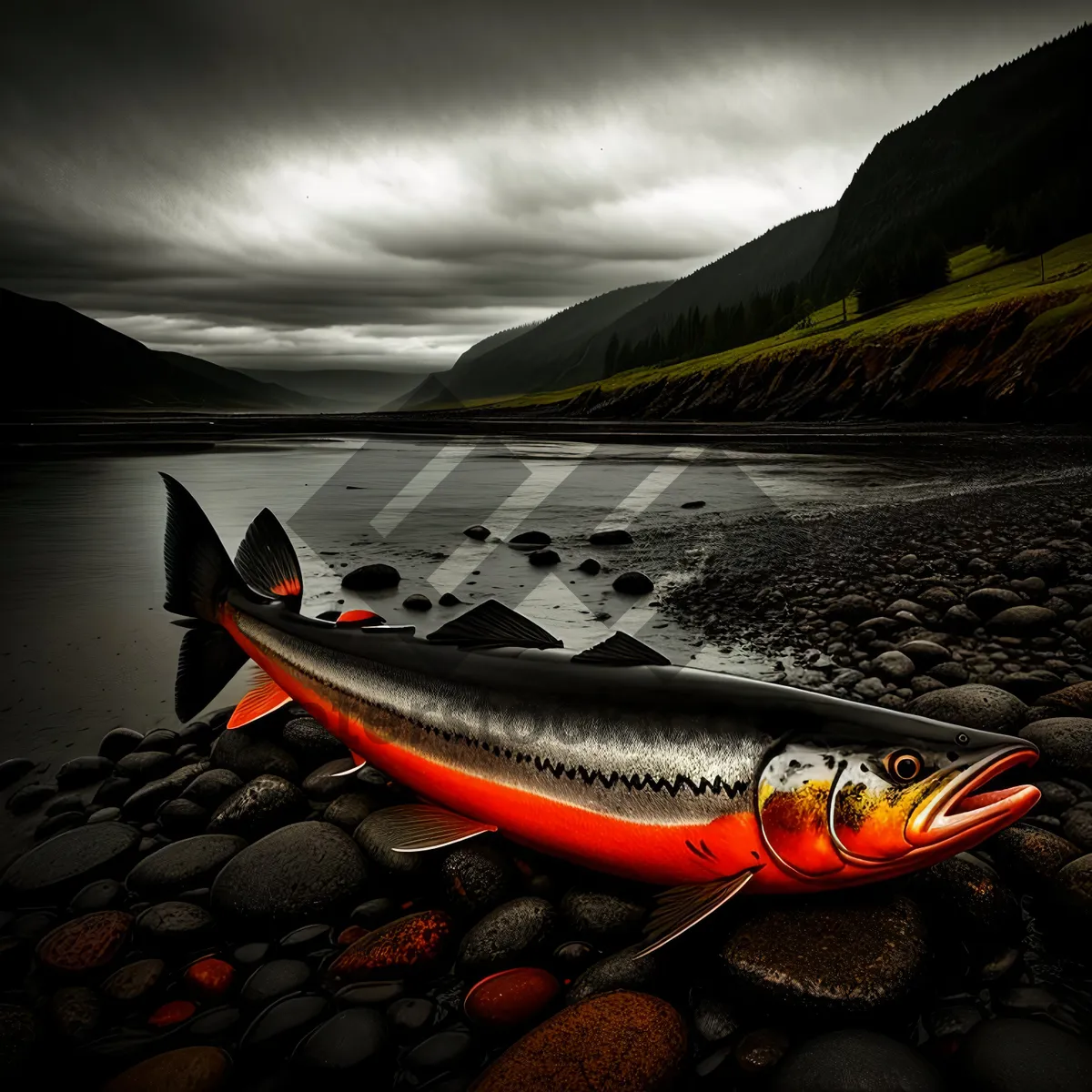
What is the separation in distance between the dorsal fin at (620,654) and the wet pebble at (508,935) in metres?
1.11

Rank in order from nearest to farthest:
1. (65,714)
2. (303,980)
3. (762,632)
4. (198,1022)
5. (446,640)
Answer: (198,1022) → (303,980) → (446,640) → (65,714) → (762,632)

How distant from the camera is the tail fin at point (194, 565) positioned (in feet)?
15.9

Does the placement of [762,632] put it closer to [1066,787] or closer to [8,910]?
[1066,787]

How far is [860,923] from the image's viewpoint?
9.82 feet

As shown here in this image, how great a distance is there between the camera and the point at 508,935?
3184 millimetres

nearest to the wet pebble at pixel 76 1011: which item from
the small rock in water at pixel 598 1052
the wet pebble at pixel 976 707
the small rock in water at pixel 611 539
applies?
the small rock in water at pixel 598 1052

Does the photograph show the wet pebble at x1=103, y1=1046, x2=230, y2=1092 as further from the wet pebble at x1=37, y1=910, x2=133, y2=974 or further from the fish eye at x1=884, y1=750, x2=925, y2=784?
the fish eye at x1=884, y1=750, x2=925, y2=784

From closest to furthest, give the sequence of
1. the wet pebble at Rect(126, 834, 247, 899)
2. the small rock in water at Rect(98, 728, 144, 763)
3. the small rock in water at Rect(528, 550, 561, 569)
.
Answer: the wet pebble at Rect(126, 834, 247, 899), the small rock in water at Rect(98, 728, 144, 763), the small rock in water at Rect(528, 550, 561, 569)

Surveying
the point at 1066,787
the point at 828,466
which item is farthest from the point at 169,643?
the point at 828,466

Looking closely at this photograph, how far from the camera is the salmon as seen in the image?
2600mm

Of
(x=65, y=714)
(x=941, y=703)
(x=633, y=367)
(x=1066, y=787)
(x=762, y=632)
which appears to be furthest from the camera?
(x=633, y=367)

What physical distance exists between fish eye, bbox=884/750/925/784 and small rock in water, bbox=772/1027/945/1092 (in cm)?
89

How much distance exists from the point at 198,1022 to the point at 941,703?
186 inches

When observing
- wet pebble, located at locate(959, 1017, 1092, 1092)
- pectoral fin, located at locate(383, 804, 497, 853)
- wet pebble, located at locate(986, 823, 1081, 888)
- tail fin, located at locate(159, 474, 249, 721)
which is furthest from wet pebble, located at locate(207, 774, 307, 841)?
wet pebble, located at locate(986, 823, 1081, 888)
